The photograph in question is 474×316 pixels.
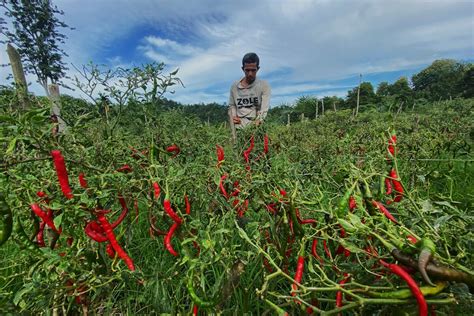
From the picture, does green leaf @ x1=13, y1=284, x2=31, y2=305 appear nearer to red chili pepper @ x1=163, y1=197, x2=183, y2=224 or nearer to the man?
red chili pepper @ x1=163, y1=197, x2=183, y2=224

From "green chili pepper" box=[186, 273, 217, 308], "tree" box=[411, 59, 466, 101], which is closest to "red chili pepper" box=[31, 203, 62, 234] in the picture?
"green chili pepper" box=[186, 273, 217, 308]

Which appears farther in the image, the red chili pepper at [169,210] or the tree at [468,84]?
the tree at [468,84]

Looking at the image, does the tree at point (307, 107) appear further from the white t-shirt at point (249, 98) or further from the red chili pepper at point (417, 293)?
the red chili pepper at point (417, 293)

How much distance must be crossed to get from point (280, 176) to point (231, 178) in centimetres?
19

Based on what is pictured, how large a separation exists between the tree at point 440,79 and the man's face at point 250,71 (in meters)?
30.4

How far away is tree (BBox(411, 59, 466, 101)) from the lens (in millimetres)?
30234

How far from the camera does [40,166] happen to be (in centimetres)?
118

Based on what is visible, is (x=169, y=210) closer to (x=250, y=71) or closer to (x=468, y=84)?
(x=250, y=71)

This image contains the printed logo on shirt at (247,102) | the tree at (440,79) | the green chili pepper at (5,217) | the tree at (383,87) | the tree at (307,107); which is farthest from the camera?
the tree at (383,87)

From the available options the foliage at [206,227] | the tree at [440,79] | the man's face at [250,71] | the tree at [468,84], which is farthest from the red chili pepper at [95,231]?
the tree at [468,84]

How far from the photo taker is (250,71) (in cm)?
359

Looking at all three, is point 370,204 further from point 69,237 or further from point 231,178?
point 69,237

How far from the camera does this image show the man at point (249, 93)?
3561 mm

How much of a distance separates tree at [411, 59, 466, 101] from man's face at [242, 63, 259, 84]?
30417 millimetres
